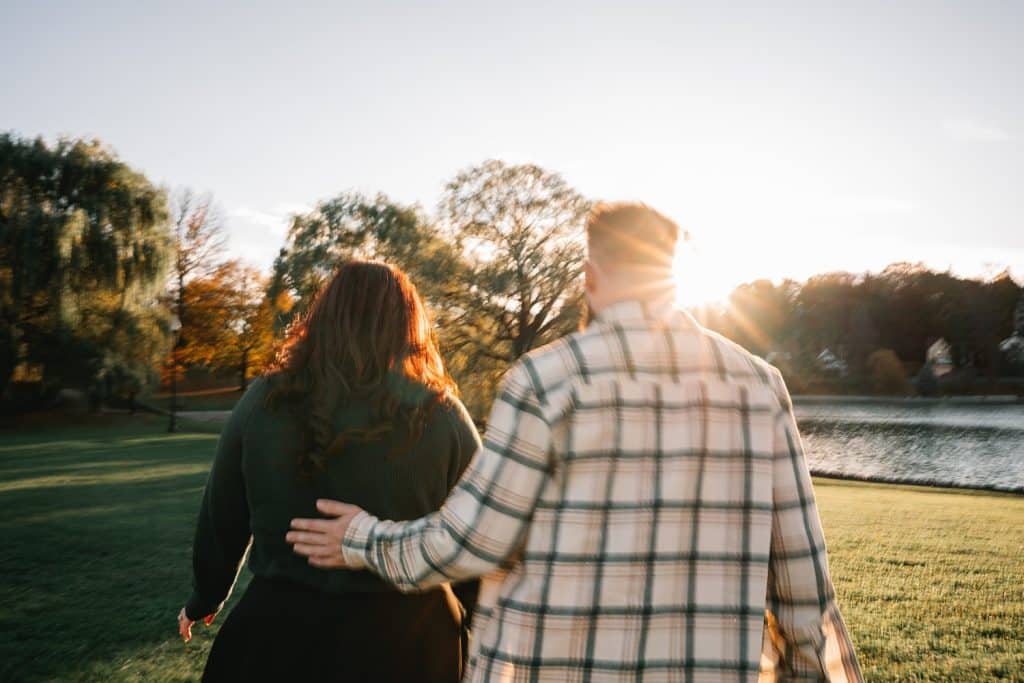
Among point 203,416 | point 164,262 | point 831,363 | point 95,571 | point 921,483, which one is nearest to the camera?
point 95,571

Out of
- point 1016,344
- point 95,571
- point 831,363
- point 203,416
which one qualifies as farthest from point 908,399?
point 95,571

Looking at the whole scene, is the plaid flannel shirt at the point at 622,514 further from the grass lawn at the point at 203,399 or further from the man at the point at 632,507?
the grass lawn at the point at 203,399

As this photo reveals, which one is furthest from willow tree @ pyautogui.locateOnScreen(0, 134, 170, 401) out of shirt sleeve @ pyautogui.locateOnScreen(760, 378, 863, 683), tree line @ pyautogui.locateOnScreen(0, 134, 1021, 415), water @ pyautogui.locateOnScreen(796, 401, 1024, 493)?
shirt sleeve @ pyautogui.locateOnScreen(760, 378, 863, 683)

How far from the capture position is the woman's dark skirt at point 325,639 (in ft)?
6.23

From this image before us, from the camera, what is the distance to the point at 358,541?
1771 millimetres

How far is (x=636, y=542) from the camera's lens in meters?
1.54

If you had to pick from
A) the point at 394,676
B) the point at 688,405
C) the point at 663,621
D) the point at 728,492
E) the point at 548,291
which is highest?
the point at 548,291

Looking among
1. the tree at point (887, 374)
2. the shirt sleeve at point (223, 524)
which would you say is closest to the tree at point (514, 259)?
the shirt sleeve at point (223, 524)

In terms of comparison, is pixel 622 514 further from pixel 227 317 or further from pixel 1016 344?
pixel 1016 344

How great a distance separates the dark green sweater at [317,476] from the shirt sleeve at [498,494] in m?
0.37

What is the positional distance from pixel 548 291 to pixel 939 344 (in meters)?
47.0

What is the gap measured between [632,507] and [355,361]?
0.86 meters

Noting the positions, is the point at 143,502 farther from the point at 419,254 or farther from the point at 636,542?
the point at 419,254

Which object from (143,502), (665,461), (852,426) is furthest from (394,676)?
(852,426)
